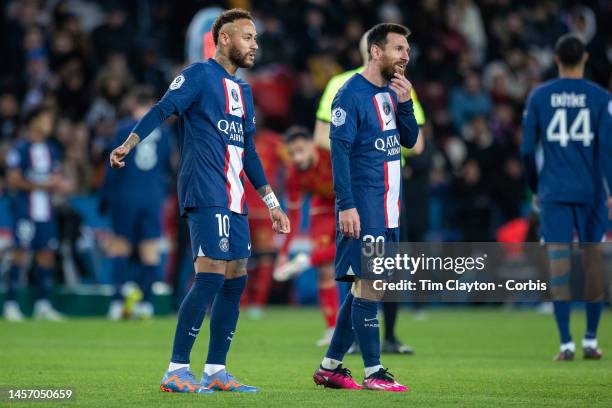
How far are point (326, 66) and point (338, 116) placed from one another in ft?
43.9

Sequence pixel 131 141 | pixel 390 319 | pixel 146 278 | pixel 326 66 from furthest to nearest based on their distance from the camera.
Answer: pixel 326 66, pixel 146 278, pixel 390 319, pixel 131 141

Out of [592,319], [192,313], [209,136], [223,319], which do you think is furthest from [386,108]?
[592,319]

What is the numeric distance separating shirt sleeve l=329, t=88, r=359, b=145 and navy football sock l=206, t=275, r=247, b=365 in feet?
3.49

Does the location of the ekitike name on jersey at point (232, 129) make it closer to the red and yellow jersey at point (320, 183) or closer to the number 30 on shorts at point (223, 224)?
the number 30 on shorts at point (223, 224)

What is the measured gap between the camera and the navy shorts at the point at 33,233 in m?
16.1

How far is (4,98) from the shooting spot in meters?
19.0

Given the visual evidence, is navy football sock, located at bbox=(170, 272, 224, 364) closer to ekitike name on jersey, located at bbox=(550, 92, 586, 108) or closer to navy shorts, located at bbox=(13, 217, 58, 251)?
ekitike name on jersey, located at bbox=(550, 92, 586, 108)

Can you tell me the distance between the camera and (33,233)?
53.0 ft

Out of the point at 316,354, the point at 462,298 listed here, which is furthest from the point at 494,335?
the point at 462,298

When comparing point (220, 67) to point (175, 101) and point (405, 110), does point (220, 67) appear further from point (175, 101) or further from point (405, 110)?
point (405, 110)

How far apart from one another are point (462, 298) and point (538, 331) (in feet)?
20.0

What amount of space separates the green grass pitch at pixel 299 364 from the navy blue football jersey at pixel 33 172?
1.72 m

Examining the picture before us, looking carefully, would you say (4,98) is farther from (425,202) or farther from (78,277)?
(425,202)

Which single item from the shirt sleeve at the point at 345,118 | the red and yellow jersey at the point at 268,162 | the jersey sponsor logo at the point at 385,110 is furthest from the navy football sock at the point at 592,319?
the red and yellow jersey at the point at 268,162
